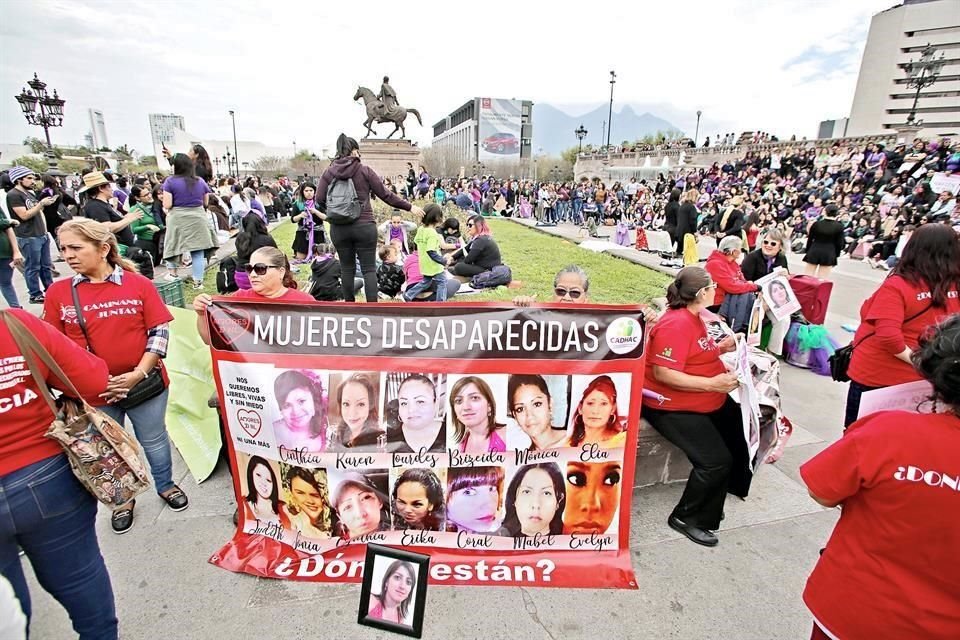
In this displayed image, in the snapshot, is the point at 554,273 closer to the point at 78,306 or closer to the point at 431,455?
the point at 431,455

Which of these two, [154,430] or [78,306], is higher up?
[78,306]

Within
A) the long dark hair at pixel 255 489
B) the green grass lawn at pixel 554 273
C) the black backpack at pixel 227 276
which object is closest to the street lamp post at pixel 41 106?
the green grass lawn at pixel 554 273

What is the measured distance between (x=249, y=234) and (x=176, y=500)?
349 cm

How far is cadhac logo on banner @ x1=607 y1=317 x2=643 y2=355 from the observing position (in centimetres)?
282

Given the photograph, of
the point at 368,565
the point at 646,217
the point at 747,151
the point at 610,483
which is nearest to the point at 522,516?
the point at 610,483

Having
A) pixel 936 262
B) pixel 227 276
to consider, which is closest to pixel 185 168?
pixel 227 276

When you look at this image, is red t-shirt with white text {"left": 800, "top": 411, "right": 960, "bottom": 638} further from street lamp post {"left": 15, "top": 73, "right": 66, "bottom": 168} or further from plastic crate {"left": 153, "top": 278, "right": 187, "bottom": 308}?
street lamp post {"left": 15, "top": 73, "right": 66, "bottom": 168}

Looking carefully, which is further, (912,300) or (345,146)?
(345,146)

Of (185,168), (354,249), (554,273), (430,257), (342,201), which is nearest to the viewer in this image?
(342,201)

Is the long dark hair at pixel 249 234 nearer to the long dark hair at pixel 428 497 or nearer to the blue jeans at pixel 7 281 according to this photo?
the blue jeans at pixel 7 281

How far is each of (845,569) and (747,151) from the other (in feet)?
142

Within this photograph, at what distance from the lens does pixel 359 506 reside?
278 cm

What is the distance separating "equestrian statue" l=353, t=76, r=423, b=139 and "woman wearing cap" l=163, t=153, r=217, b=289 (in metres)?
20.9

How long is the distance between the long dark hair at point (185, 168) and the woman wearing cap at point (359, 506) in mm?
6478
